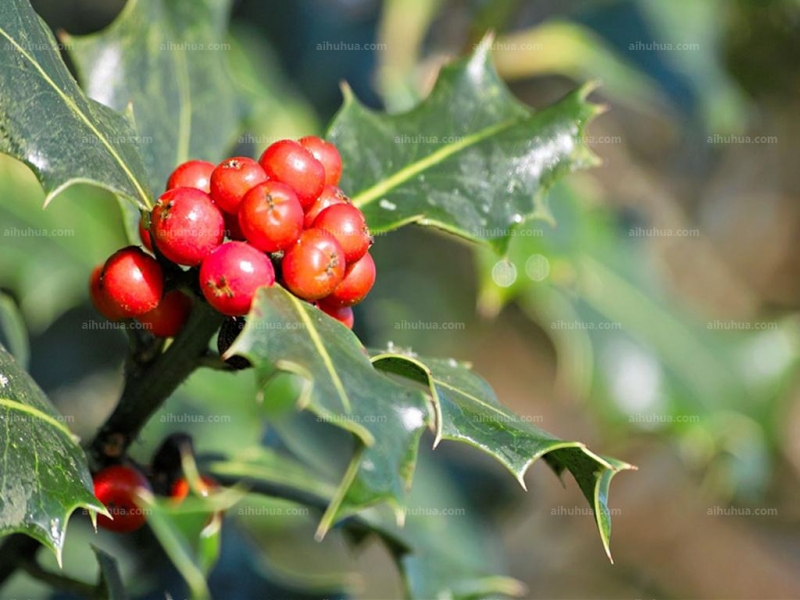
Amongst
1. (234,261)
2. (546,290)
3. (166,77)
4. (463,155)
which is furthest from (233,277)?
(546,290)

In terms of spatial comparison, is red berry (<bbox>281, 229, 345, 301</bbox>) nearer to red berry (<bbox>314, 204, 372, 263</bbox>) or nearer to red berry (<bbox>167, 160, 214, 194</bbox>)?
red berry (<bbox>314, 204, 372, 263</bbox>)

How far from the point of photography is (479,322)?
2.78 metres

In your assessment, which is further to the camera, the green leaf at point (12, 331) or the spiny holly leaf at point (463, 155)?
the green leaf at point (12, 331)

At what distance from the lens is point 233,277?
683mm

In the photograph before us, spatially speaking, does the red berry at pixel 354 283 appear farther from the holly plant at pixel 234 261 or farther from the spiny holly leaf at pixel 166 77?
the spiny holly leaf at pixel 166 77

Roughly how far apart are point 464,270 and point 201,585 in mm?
2010

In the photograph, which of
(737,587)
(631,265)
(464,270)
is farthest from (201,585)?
(737,587)

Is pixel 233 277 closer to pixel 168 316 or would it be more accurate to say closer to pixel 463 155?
pixel 168 316

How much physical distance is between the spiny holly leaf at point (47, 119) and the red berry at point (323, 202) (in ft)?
0.45

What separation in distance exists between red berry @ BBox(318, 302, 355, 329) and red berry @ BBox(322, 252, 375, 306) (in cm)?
1

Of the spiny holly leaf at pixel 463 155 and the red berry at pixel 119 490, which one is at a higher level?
the spiny holly leaf at pixel 463 155

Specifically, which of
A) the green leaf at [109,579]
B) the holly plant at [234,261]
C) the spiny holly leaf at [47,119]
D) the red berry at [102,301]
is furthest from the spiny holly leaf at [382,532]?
the spiny holly leaf at [47,119]

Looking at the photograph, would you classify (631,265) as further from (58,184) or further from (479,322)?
(58,184)

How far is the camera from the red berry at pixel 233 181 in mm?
753
